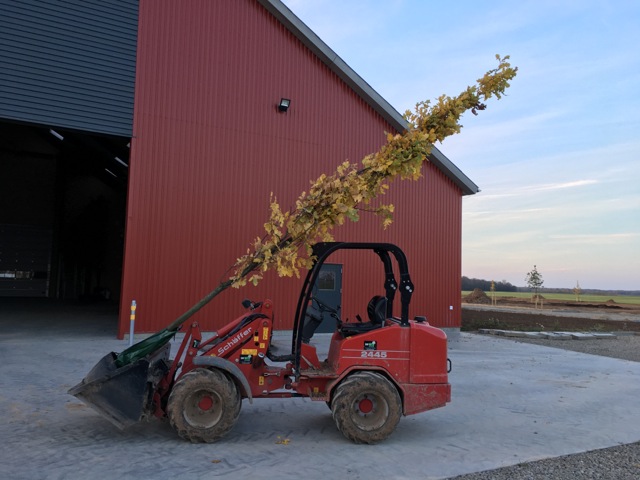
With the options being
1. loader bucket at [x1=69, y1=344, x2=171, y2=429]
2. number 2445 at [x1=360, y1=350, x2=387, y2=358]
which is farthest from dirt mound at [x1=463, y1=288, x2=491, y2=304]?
loader bucket at [x1=69, y1=344, x2=171, y2=429]

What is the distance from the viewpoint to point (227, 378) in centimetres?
569

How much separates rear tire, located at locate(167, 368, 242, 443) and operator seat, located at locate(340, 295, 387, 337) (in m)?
1.53

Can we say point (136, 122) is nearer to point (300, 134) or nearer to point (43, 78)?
point (43, 78)

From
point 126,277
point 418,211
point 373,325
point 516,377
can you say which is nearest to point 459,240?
point 418,211

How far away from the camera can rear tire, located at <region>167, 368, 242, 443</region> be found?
215 inches

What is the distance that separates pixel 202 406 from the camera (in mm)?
5551

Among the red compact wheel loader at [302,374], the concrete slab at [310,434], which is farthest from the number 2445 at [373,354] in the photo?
the concrete slab at [310,434]

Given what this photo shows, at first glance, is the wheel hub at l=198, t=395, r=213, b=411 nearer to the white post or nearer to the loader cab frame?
the loader cab frame

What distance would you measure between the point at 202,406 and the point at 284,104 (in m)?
10.7

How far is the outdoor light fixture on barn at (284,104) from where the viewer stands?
576 inches

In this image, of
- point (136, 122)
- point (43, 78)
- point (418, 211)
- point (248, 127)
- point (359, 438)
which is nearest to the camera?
point (359, 438)

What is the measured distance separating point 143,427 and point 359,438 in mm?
2579

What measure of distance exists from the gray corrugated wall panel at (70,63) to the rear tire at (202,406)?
9.14m

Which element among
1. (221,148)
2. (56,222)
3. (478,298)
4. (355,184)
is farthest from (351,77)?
(478,298)
